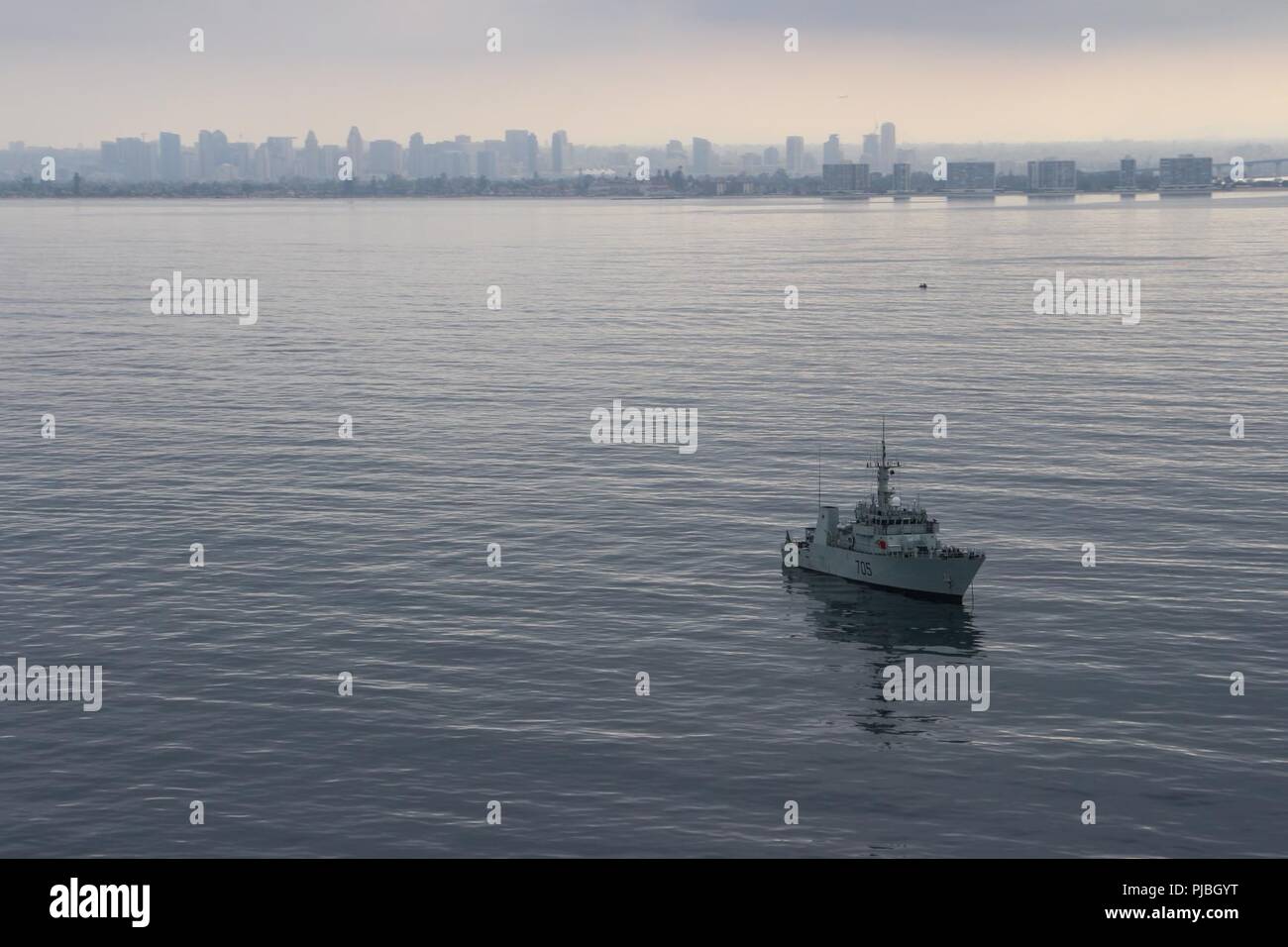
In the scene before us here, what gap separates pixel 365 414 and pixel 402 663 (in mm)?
63100

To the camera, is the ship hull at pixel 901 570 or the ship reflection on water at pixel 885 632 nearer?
the ship reflection on water at pixel 885 632

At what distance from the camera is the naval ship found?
80.2 m

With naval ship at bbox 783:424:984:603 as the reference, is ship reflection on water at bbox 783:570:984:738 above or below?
below

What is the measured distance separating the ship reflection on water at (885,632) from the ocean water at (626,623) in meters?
0.28

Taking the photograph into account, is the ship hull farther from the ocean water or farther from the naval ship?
the ocean water

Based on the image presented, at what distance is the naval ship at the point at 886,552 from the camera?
263 feet

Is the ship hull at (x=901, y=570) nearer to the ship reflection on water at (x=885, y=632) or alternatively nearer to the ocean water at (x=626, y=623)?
the ship reflection on water at (x=885, y=632)

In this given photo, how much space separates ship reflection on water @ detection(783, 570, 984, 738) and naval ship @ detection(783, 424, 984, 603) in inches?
27.0
